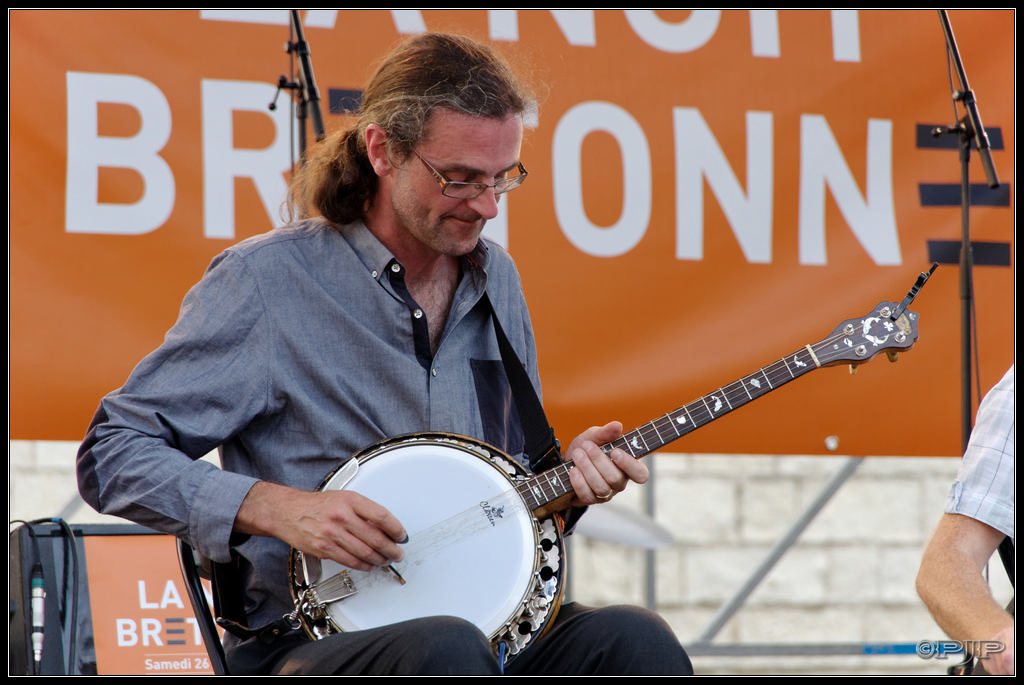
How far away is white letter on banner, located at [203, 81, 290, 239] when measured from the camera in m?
3.26

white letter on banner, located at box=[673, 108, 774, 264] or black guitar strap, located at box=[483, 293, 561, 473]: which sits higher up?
white letter on banner, located at box=[673, 108, 774, 264]

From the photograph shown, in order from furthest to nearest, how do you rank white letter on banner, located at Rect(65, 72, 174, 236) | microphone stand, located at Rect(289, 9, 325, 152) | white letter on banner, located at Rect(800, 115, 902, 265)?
white letter on banner, located at Rect(800, 115, 902, 265) < white letter on banner, located at Rect(65, 72, 174, 236) < microphone stand, located at Rect(289, 9, 325, 152)

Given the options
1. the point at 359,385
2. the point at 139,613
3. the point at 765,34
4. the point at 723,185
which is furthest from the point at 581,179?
the point at 139,613

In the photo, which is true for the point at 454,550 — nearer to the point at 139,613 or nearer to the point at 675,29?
the point at 139,613

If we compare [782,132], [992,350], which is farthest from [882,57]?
[992,350]

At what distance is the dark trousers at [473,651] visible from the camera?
173 centimetres

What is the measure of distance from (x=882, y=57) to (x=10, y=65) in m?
2.64

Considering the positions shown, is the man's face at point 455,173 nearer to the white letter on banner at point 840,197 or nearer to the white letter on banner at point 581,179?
the white letter on banner at point 581,179

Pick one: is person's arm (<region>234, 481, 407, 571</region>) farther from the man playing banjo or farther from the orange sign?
the orange sign

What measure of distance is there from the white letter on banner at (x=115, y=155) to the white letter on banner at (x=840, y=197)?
6.38 feet

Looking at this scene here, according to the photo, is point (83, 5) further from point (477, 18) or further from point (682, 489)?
point (682, 489)

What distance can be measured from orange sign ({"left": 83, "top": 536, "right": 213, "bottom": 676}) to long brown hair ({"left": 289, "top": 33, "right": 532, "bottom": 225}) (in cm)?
101

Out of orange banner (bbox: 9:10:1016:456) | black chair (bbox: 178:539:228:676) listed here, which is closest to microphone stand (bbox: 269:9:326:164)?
orange banner (bbox: 9:10:1016:456)

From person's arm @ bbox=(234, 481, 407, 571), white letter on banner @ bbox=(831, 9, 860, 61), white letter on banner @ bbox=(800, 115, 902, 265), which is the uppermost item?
white letter on banner @ bbox=(831, 9, 860, 61)
